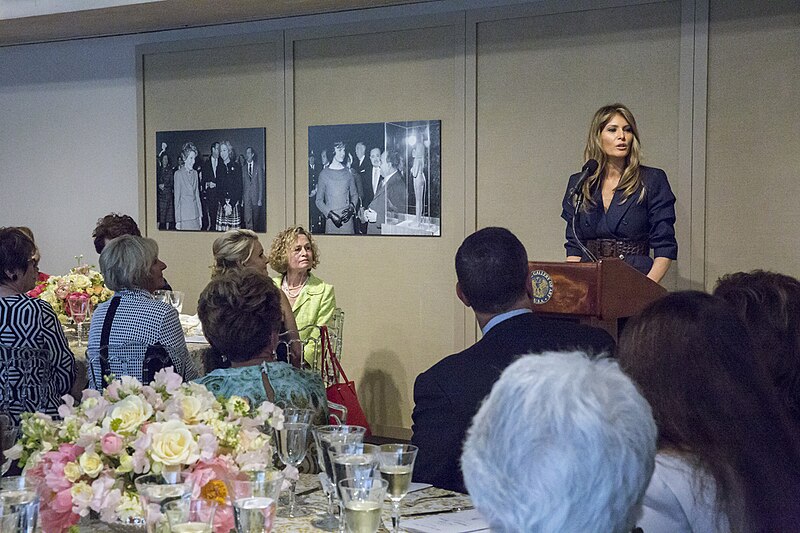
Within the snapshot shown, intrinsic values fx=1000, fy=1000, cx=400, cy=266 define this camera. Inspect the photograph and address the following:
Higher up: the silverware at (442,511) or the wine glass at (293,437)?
the wine glass at (293,437)

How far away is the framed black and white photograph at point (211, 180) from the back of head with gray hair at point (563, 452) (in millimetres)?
6390

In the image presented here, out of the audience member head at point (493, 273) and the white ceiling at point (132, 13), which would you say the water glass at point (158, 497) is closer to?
the audience member head at point (493, 273)

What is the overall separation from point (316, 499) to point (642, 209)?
129 inches

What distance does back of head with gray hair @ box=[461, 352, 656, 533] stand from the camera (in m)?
1.29

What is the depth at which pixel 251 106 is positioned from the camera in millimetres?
7676

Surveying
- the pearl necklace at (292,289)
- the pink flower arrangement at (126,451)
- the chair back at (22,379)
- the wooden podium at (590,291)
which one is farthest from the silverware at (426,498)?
the pearl necklace at (292,289)

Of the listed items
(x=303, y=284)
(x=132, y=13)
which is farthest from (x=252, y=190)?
(x=303, y=284)

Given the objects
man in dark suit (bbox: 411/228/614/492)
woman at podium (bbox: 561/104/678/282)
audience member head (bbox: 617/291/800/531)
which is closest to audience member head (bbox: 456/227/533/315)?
man in dark suit (bbox: 411/228/614/492)

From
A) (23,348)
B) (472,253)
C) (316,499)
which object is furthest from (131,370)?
(316,499)

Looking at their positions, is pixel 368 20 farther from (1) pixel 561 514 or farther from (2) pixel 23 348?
(1) pixel 561 514

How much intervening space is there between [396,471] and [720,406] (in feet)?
2.06

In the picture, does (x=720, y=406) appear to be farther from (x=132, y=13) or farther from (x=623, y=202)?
(x=132, y=13)

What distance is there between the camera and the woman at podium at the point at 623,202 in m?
5.16

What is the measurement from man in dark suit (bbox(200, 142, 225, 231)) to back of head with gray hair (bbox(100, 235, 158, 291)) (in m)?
3.24
